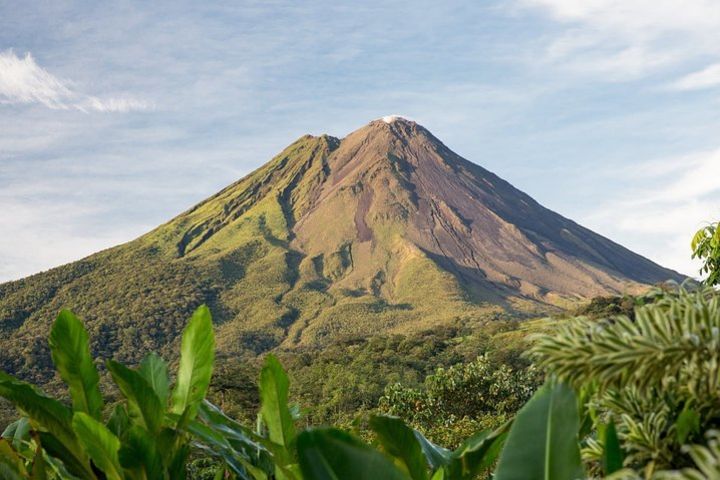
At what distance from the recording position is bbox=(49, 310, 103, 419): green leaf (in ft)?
10.2

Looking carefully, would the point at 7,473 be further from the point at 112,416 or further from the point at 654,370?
the point at 654,370

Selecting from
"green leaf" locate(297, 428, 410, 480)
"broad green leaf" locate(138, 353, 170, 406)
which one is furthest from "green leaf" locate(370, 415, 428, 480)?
"broad green leaf" locate(138, 353, 170, 406)

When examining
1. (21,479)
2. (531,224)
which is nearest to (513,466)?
(21,479)

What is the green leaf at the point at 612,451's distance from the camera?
187cm

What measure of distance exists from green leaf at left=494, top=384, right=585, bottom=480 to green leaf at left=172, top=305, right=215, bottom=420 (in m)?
1.40

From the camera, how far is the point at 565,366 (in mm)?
1616

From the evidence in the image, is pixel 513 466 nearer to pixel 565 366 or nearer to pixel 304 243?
pixel 565 366

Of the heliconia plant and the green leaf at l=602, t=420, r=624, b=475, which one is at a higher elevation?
the heliconia plant

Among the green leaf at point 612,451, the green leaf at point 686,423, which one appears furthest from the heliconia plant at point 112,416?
the green leaf at point 686,423

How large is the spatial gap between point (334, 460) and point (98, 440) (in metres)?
1.04

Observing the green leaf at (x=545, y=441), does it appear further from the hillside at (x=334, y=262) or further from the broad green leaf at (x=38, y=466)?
the hillside at (x=334, y=262)

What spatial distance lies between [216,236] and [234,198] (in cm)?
1515

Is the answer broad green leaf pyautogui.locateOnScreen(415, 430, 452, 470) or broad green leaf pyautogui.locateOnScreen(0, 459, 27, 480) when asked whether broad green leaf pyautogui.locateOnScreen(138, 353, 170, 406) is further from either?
broad green leaf pyautogui.locateOnScreen(415, 430, 452, 470)

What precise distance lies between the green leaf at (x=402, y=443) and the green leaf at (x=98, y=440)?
87cm
